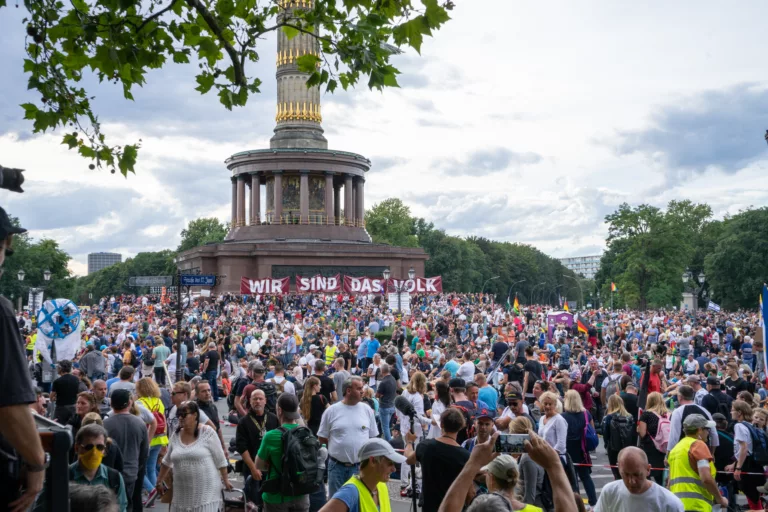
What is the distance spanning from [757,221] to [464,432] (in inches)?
2816

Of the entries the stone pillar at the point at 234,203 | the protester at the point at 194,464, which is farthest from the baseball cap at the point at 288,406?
Answer: the stone pillar at the point at 234,203

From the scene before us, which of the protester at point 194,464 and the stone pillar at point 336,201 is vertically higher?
the stone pillar at point 336,201

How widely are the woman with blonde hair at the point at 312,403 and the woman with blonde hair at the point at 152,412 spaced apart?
1.71 meters

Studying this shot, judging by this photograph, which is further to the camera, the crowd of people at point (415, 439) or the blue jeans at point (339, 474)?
the blue jeans at point (339, 474)

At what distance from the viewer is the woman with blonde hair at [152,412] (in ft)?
30.8

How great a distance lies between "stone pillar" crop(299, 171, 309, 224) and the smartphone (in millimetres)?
57697

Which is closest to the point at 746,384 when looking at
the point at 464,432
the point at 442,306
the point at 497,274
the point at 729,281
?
the point at 464,432

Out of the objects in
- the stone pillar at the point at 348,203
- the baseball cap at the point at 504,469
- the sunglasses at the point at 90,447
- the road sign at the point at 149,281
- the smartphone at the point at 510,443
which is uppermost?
the stone pillar at the point at 348,203

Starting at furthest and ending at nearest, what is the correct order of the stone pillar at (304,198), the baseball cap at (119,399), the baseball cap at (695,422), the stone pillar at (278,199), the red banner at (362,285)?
the stone pillar at (278,199)
the stone pillar at (304,198)
the red banner at (362,285)
the baseball cap at (119,399)
the baseball cap at (695,422)

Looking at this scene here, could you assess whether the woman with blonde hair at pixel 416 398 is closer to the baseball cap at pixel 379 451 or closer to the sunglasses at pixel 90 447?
the sunglasses at pixel 90 447

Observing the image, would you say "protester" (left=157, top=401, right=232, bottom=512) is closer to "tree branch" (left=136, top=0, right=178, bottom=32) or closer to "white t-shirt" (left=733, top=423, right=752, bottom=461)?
"tree branch" (left=136, top=0, right=178, bottom=32)

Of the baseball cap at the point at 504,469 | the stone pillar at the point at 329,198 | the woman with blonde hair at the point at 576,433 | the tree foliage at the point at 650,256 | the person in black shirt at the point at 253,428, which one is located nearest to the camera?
the baseball cap at the point at 504,469

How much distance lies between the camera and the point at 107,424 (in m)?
8.02

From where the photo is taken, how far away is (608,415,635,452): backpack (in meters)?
10.3
